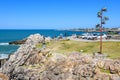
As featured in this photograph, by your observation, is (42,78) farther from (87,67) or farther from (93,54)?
(93,54)

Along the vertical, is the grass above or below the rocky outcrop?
above

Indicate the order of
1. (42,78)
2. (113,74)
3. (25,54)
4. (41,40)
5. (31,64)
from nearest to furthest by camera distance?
(113,74) < (42,78) < (31,64) < (25,54) < (41,40)

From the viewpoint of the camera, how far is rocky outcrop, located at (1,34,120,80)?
110 feet

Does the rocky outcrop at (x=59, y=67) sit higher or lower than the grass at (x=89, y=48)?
lower

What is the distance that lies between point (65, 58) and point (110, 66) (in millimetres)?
6218

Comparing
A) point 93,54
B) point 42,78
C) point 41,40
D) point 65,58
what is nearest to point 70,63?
point 65,58

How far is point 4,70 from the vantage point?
141 feet

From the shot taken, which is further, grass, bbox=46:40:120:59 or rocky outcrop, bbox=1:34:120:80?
grass, bbox=46:40:120:59

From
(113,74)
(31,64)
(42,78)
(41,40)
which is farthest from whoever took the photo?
(41,40)

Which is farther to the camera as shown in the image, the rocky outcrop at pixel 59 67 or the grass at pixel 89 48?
the grass at pixel 89 48

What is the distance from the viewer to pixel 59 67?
3547cm

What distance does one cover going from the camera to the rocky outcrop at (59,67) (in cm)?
3347

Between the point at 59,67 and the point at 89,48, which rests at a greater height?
the point at 89,48

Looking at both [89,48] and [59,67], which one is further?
[89,48]
